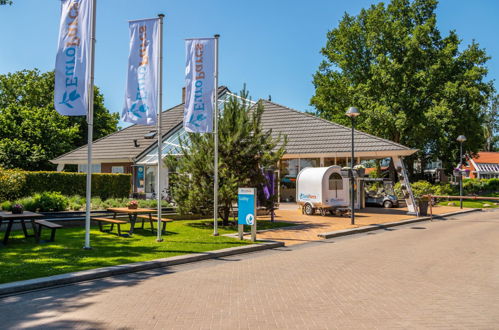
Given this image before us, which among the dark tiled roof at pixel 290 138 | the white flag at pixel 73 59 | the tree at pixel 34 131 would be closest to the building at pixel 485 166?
the dark tiled roof at pixel 290 138

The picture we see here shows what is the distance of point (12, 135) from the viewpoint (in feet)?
121

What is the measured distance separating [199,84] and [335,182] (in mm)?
11249

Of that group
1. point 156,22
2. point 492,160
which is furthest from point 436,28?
point 492,160

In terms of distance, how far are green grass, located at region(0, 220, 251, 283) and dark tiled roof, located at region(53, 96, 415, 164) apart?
12.9m

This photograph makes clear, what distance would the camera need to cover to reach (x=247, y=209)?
13.4m

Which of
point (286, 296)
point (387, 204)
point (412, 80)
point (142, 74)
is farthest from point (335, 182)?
point (412, 80)

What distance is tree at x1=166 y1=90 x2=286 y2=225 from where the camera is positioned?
15781 millimetres

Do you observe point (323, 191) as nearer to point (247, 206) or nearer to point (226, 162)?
point (226, 162)

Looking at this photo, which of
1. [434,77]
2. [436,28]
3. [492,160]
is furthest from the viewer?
[492,160]

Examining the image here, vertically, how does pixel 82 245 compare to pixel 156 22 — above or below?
below

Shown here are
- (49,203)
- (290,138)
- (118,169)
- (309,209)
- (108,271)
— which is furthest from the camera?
(118,169)

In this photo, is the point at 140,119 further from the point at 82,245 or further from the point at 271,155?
the point at 271,155

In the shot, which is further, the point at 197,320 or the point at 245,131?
the point at 245,131

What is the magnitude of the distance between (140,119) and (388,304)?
8.35 metres
